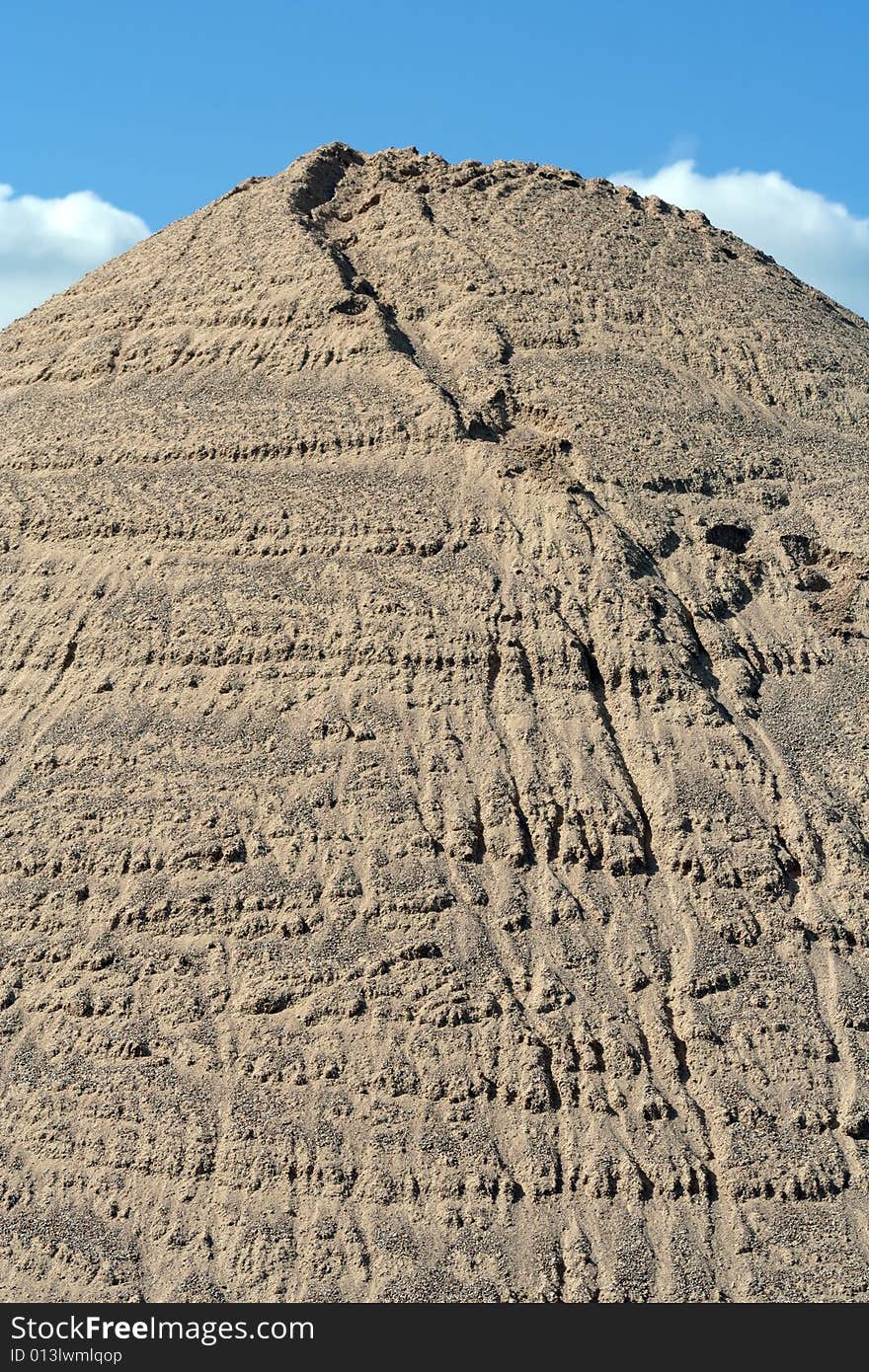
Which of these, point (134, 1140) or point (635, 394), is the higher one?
point (635, 394)

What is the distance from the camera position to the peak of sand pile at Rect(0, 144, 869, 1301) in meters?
19.9

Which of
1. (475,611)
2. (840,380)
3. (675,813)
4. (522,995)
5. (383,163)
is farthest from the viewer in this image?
(383,163)

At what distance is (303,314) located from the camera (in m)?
31.6

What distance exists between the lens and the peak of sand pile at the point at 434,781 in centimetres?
1992

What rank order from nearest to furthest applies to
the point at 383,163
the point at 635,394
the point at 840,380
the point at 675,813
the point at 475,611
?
the point at 675,813 < the point at 475,611 < the point at 635,394 < the point at 840,380 < the point at 383,163

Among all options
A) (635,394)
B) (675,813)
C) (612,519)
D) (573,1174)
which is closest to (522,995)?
(573,1174)

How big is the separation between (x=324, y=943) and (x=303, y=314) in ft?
50.2

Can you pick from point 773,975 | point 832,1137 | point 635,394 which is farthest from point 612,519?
point 832,1137

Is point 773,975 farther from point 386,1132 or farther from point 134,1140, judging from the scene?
point 134,1140

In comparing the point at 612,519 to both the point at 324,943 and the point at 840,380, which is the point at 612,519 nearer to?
the point at 840,380

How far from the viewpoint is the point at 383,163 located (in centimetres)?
3775

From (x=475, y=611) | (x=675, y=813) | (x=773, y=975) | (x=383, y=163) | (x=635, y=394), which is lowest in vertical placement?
(x=773, y=975)

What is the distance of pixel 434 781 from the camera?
23875 millimetres

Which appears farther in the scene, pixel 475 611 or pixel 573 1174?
pixel 475 611
